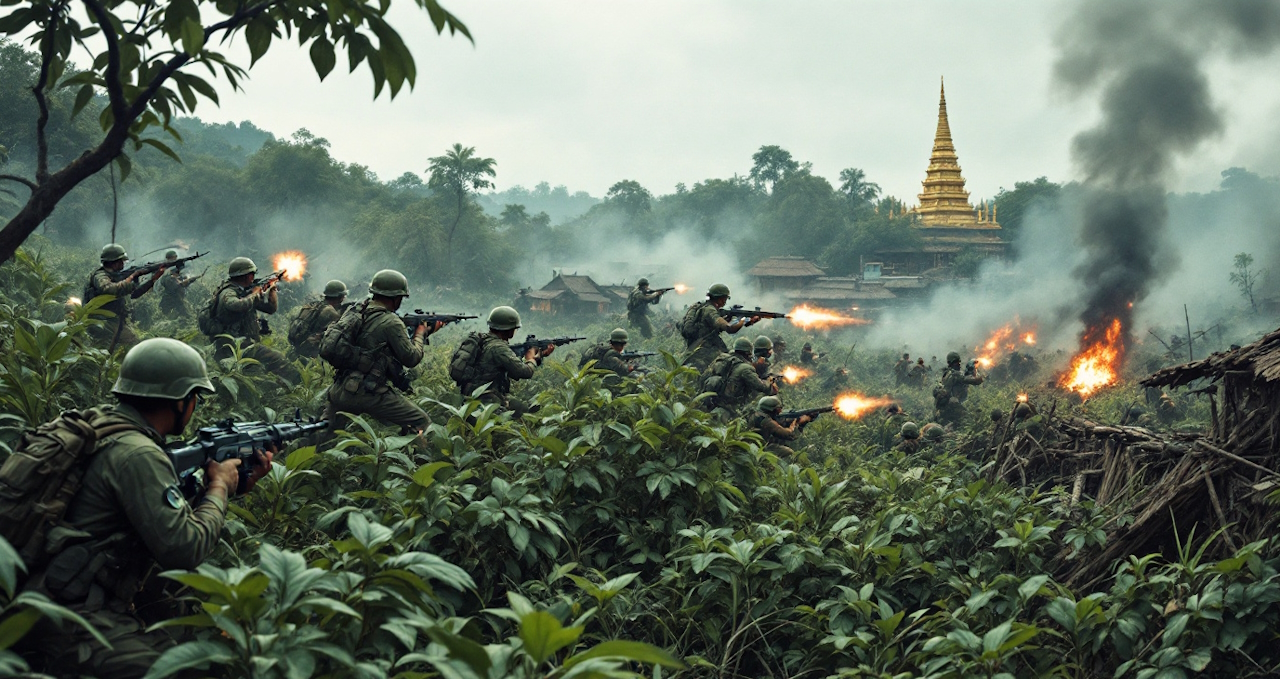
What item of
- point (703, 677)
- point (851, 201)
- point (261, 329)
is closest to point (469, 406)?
point (703, 677)

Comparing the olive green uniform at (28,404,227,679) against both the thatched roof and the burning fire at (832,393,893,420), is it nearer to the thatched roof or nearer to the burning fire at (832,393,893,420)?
the thatched roof

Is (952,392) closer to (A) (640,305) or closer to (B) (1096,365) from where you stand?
(A) (640,305)

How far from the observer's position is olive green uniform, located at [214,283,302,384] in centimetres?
920

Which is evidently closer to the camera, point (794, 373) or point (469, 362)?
point (469, 362)

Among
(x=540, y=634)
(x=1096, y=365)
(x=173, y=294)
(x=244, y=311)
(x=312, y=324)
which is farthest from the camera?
(x=1096, y=365)

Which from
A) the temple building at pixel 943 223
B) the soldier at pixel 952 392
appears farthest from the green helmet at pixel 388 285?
the temple building at pixel 943 223

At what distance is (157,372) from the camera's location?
305 cm

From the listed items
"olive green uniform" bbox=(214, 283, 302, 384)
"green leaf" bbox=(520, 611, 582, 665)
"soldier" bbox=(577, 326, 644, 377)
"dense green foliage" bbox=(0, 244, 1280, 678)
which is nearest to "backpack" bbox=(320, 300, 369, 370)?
"dense green foliage" bbox=(0, 244, 1280, 678)

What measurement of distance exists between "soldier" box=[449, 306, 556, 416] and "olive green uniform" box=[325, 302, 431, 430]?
1.17 meters

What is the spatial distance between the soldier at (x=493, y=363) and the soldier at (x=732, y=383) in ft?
10.8

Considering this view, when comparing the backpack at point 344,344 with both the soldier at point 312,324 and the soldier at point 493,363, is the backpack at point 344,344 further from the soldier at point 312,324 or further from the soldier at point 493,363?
the soldier at point 312,324

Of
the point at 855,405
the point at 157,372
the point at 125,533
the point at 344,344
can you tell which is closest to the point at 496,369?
the point at 344,344

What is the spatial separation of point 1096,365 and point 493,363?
1858cm

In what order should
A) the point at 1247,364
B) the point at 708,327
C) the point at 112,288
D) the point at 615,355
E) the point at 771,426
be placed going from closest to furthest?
the point at 1247,364 < the point at 112,288 < the point at 771,426 < the point at 615,355 < the point at 708,327
